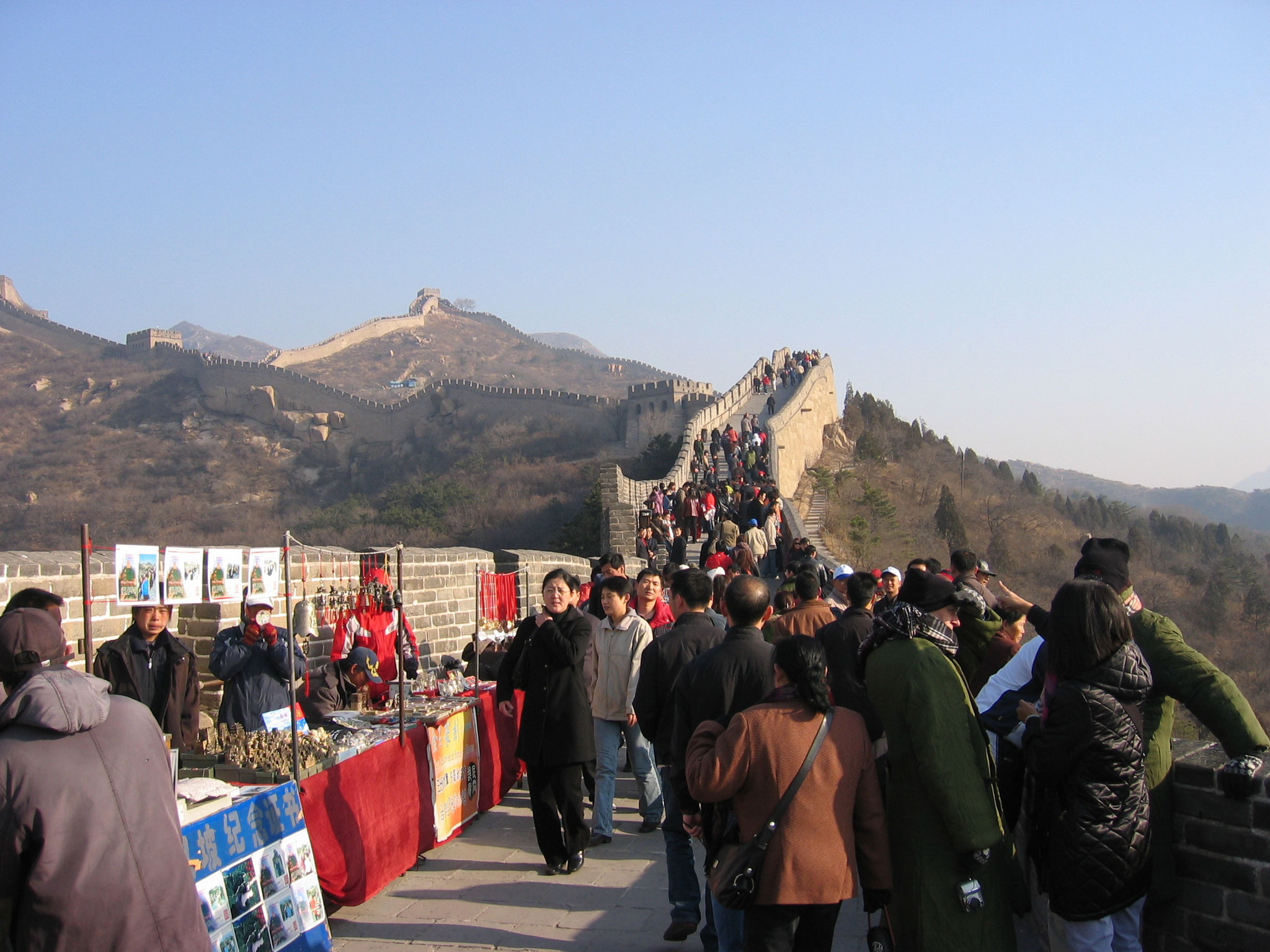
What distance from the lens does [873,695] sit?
3.07 metres

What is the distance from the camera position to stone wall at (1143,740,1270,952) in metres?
3.01

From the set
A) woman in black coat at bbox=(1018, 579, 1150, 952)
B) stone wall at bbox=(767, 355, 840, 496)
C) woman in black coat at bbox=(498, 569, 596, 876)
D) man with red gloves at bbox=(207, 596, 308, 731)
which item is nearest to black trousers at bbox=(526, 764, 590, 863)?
woman in black coat at bbox=(498, 569, 596, 876)

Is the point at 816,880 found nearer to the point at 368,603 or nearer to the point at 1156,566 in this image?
the point at 368,603

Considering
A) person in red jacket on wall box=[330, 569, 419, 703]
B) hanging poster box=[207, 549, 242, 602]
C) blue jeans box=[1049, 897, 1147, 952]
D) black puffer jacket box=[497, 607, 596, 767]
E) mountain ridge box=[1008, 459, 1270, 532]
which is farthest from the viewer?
mountain ridge box=[1008, 459, 1270, 532]

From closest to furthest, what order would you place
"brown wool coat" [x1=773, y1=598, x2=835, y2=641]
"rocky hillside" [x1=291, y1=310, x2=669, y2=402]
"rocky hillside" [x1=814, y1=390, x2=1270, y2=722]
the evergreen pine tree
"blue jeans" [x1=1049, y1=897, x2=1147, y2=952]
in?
1. "blue jeans" [x1=1049, y1=897, x2=1147, y2=952]
2. "brown wool coat" [x1=773, y1=598, x2=835, y2=641]
3. "rocky hillside" [x1=814, y1=390, x2=1270, y2=722]
4. the evergreen pine tree
5. "rocky hillside" [x1=291, y1=310, x2=669, y2=402]

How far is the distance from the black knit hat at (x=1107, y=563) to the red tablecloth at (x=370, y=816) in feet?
10.1

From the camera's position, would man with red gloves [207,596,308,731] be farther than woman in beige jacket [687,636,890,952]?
Yes

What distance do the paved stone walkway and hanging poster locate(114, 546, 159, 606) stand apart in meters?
1.57

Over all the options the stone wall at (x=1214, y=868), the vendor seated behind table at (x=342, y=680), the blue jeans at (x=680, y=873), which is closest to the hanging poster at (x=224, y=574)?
the vendor seated behind table at (x=342, y=680)

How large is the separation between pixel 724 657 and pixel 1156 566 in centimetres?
5144

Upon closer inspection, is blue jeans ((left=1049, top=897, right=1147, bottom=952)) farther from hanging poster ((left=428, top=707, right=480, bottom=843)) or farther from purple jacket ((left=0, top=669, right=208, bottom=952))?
hanging poster ((left=428, top=707, right=480, bottom=843))

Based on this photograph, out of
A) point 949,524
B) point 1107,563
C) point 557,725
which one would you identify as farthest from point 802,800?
point 949,524

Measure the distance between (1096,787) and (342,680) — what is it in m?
5.16

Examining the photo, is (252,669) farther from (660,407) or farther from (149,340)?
(149,340)
